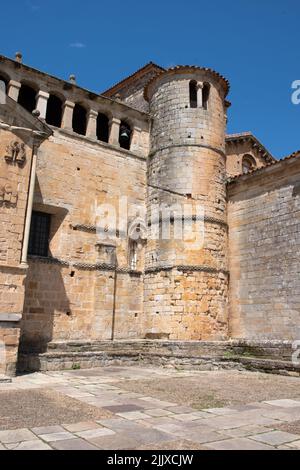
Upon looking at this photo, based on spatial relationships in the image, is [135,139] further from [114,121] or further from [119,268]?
[119,268]

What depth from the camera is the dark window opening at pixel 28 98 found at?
14492 millimetres

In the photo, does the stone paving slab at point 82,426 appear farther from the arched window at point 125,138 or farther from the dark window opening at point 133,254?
the arched window at point 125,138

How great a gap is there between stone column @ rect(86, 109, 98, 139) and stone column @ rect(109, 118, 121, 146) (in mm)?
738

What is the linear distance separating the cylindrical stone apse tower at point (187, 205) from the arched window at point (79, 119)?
2.88 m

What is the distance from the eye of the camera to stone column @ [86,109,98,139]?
1533 cm

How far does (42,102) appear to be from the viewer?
47.0 feet

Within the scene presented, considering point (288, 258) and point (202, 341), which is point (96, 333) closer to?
point (202, 341)

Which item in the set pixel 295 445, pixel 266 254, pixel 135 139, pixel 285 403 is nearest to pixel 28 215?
pixel 135 139

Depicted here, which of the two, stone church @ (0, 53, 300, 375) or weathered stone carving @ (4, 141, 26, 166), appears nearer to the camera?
weathered stone carving @ (4, 141, 26, 166)

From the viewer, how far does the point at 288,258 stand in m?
13.0

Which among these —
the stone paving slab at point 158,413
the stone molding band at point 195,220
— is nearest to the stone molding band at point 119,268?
the stone molding band at point 195,220

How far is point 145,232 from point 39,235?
4.10 metres

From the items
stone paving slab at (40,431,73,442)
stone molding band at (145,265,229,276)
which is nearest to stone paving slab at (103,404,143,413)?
stone paving slab at (40,431,73,442)

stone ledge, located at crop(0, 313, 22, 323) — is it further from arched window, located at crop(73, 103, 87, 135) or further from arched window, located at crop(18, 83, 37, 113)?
arched window, located at crop(73, 103, 87, 135)
